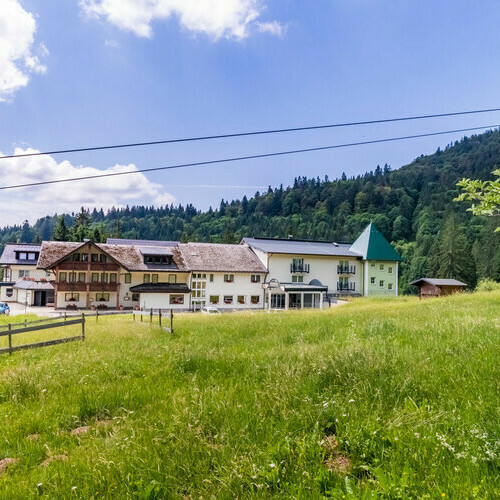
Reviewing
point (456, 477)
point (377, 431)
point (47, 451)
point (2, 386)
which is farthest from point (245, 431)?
point (2, 386)

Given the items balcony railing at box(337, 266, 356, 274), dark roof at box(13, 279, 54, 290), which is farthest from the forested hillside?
balcony railing at box(337, 266, 356, 274)

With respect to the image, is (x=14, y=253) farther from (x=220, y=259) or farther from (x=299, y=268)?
(x=299, y=268)

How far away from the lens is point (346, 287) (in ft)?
172

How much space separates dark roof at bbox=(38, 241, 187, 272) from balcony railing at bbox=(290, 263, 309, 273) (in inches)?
603

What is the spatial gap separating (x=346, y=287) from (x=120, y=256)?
3294cm

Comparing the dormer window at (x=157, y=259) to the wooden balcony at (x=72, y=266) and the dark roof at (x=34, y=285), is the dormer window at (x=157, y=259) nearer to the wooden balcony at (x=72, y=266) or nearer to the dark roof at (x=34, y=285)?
the wooden balcony at (x=72, y=266)

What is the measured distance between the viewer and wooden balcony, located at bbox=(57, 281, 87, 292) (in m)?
41.2

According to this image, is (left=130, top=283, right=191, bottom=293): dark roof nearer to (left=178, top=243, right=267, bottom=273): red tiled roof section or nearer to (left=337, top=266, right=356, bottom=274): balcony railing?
(left=178, top=243, right=267, bottom=273): red tiled roof section

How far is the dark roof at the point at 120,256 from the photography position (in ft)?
143

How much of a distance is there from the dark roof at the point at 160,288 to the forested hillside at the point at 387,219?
29774 millimetres

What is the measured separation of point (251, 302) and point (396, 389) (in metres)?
42.9

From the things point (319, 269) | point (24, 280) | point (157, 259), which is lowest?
point (24, 280)

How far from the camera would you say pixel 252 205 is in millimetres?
176375

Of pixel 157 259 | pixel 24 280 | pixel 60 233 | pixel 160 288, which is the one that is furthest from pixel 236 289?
pixel 60 233
